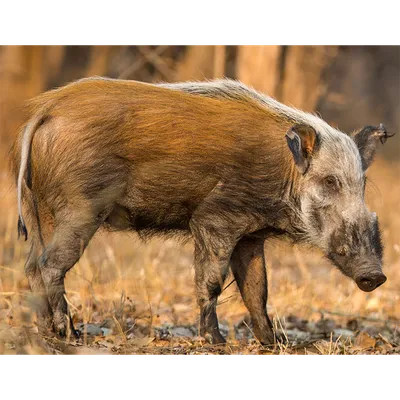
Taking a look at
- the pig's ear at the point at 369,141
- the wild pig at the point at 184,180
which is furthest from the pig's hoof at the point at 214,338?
the pig's ear at the point at 369,141

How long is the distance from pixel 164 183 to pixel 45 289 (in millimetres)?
1088

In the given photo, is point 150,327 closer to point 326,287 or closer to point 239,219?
point 239,219

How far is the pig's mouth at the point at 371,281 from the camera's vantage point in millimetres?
5320

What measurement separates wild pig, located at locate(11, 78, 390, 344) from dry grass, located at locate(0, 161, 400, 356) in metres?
0.38

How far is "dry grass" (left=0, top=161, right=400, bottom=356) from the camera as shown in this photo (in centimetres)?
556

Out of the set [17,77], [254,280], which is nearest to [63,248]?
[254,280]

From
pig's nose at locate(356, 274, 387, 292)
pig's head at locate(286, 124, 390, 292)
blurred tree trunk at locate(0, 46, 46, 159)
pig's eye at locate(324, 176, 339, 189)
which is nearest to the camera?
pig's nose at locate(356, 274, 387, 292)

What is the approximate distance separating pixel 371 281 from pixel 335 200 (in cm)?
61

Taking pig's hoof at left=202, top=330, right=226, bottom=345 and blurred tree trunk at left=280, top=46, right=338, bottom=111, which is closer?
pig's hoof at left=202, top=330, right=226, bottom=345

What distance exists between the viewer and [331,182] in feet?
18.5

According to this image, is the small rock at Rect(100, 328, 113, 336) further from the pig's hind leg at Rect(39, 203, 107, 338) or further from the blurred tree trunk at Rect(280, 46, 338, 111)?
the blurred tree trunk at Rect(280, 46, 338, 111)

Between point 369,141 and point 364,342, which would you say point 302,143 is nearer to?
point 369,141

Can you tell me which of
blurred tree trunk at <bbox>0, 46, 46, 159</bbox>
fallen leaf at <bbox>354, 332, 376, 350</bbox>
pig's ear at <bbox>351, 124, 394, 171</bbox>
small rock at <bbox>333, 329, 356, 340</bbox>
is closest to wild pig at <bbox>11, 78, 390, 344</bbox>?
pig's ear at <bbox>351, 124, 394, 171</bbox>

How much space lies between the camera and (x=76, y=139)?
536 centimetres
